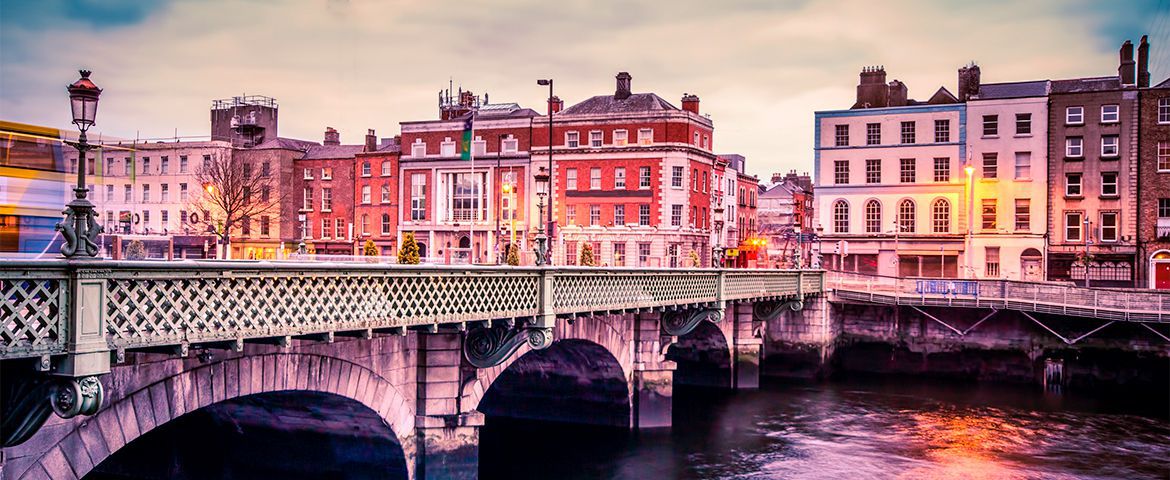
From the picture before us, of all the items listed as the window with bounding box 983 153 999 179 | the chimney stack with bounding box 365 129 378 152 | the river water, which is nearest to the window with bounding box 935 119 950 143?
the window with bounding box 983 153 999 179

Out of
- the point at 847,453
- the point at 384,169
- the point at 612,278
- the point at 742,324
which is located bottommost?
the point at 847,453

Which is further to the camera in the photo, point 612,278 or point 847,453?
point 847,453

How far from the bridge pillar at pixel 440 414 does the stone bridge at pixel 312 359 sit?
0.11ft

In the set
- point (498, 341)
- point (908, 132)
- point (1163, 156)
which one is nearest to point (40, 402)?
point (498, 341)

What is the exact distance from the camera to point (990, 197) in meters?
63.0

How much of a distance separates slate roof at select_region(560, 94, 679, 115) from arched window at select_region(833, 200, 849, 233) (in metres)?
14.6

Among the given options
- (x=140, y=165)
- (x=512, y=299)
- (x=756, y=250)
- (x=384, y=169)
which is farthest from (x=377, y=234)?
(x=512, y=299)

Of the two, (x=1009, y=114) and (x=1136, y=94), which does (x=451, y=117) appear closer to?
(x=1009, y=114)

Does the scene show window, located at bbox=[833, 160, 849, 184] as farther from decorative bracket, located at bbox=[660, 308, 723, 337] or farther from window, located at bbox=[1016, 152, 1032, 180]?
decorative bracket, located at bbox=[660, 308, 723, 337]

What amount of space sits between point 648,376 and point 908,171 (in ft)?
124

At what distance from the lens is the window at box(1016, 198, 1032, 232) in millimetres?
62000

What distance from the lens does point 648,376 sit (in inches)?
1330

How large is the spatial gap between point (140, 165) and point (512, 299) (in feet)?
241

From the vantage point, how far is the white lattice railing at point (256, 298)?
34.9 ft
